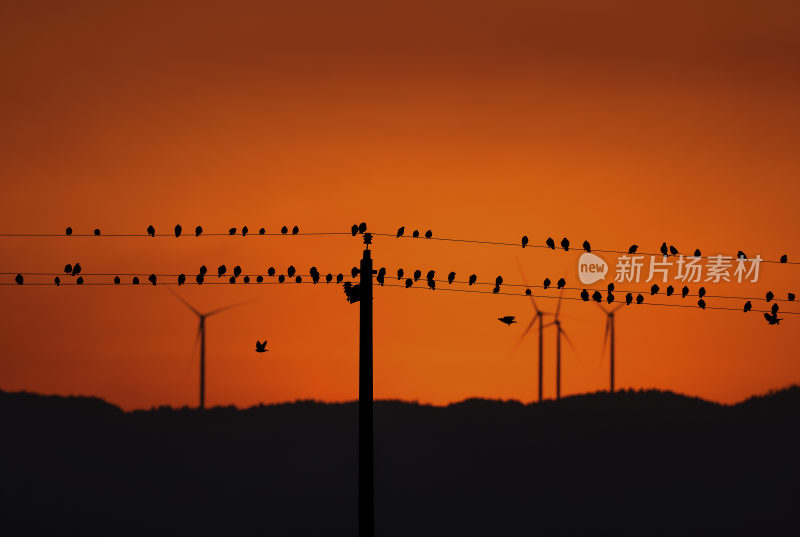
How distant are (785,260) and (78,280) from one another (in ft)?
84.1

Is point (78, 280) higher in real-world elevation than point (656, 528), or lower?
higher

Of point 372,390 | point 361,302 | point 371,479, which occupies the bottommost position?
point 371,479

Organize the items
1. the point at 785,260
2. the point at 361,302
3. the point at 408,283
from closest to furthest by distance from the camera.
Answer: the point at 361,302 < the point at 408,283 < the point at 785,260

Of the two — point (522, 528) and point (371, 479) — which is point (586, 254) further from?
point (522, 528)

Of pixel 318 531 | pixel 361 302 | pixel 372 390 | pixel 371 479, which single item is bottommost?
pixel 318 531

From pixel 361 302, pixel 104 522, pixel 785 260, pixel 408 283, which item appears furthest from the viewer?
pixel 104 522

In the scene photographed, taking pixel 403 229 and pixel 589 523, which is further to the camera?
pixel 589 523

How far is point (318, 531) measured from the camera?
18988 centimetres

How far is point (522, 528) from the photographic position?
184 m

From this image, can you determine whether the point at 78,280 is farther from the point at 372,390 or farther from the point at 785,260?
the point at 785,260

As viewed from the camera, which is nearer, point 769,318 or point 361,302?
point 361,302

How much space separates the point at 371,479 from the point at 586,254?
15700 millimetres

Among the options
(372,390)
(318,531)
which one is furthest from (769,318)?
(318,531)

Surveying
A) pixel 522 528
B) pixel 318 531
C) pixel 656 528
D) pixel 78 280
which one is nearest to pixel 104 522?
pixel 318 531
